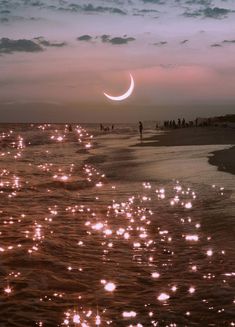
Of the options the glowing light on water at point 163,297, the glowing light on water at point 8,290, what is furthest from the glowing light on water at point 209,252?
the glowing light on water at point 8,290

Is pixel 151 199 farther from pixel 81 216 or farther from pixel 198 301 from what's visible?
pixel 198 301

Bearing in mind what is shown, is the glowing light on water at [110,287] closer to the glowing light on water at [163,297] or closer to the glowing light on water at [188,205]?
the glowing light on water at [163,297]

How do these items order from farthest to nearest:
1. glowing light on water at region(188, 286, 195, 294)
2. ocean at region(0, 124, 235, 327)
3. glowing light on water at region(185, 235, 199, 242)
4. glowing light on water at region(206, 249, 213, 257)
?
glowing light on water at region(185, 235, 199, 242) < glowing light on water at region(206, 249, 213, 257) < glowing light on water at region(188, 286, 195, 294) < ocean at region(0, 124, 235, 327)

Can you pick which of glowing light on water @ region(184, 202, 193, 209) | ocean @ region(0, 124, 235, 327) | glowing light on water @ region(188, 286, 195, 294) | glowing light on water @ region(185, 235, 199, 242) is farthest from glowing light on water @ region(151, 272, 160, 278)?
glowing light on water @ region(184, 202, 193, 209)

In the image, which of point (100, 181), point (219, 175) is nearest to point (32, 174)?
point (100, 181)

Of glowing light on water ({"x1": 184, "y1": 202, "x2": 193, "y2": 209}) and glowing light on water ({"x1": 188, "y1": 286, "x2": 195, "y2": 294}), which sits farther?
glowing light on water ({"x1": 184, "y1": 202, "x2": 193, "y2": 209})

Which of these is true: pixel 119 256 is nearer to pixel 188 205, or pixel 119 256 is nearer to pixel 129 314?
pixel 129 314

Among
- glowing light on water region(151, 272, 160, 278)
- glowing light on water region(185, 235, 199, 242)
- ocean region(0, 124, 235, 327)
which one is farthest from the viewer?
glowing light on water region(185, 235, 199, 242)

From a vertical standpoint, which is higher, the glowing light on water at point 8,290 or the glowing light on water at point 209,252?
the glowing light on water at point 209,252

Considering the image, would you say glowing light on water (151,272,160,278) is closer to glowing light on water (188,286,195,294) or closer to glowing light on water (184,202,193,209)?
glowing light on water (188,286,195,294)
